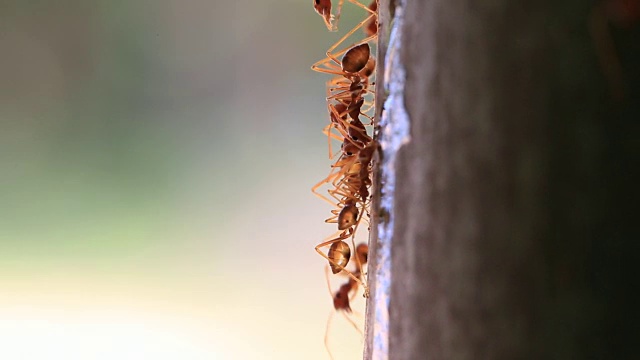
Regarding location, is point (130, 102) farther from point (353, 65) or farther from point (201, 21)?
point (353, 65)

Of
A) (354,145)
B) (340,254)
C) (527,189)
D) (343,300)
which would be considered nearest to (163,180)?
(343,300)

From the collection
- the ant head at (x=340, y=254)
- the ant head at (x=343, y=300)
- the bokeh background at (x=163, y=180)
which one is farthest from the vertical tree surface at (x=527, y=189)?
the bokeh background at (x=163, y=180)

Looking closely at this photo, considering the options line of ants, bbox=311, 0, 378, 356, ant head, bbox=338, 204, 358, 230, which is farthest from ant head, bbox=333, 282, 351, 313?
ant head, bbox=338, 204, 358, 230

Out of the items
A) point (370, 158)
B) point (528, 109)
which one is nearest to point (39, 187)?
point (370, 158)

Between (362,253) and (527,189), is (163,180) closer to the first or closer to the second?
(362,253)

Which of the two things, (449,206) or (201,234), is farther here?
(201,234)

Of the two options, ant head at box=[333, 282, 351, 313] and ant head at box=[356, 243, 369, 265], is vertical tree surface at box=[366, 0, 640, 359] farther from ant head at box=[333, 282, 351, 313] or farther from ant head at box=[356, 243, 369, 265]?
ant head at box=[333, 282, 351, 313]
